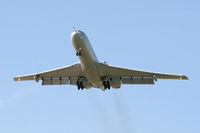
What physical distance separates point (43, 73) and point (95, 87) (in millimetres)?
7508

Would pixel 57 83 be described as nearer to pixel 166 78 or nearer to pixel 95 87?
pixel 95 87

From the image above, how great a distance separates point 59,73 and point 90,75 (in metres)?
6.41

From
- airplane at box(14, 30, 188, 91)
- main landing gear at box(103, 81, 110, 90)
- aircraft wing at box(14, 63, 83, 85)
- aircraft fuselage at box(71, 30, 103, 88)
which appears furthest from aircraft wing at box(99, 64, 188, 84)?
aircraft wing at box(14, 63, 83, 85)

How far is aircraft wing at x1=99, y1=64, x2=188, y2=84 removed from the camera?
60.2 metres

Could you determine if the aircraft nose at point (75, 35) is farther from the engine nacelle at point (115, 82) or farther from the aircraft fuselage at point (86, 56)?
the engine nacelle at point (115, 82)

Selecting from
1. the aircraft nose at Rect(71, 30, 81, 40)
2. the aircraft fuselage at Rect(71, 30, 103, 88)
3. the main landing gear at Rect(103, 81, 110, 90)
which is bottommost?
the main landing gear at Rect(103, 81, 110, 90)

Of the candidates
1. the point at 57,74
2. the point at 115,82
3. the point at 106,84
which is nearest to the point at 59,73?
the point at 57,74

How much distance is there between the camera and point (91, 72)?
57.7 m

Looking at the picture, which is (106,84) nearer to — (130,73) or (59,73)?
(130,73)

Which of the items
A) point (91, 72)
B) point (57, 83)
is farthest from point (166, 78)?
point (57, 83)

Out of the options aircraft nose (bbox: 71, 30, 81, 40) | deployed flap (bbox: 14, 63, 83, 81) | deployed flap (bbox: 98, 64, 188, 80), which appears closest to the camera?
aircraft nose (bbox: 71, 30, 81, 40)

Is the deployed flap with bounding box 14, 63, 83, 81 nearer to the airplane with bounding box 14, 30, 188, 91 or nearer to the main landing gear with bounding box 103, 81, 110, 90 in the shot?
the airplane with bounding box 14, 30, 188, 91

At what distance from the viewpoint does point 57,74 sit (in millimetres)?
63219

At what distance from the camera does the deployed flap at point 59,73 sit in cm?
6020
